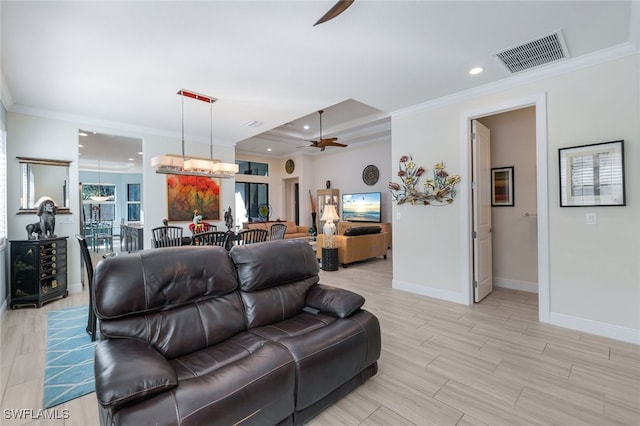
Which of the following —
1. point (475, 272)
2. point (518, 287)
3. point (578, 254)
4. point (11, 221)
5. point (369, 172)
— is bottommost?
point (518, 287)

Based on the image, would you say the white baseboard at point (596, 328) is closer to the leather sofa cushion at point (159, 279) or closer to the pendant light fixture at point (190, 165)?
the leather sofa cushion at point (159, 279)

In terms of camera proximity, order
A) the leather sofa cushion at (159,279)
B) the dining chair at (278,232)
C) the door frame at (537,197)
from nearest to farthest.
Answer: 1. the leather sofa cushion at (159,279)
2. the door frame at (537,197)
3. the dining chair at (278,232)

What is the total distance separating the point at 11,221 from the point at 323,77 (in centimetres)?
489

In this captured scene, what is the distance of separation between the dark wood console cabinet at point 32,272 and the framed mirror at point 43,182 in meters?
0.74

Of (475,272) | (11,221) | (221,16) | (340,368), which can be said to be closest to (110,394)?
(340,368)

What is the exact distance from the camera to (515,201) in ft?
14.7

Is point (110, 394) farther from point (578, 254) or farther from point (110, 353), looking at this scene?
point (578, 254)

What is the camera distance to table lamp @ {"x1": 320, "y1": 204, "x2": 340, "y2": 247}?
5.79m

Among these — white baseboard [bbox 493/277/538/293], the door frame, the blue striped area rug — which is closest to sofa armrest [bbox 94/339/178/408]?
the blue striped area rug

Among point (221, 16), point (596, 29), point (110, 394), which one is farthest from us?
point (596, 29)

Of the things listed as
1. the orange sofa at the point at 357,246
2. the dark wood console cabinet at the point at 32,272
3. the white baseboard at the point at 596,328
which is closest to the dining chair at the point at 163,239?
the dark wood console cabinet at the point at 32,272

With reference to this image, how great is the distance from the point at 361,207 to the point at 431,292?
487cm

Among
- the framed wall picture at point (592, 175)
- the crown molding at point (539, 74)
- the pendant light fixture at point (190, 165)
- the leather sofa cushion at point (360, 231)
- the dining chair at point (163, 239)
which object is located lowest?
the leather sofa cushion at point (360, 231)

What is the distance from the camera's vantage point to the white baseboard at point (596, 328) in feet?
8.89
